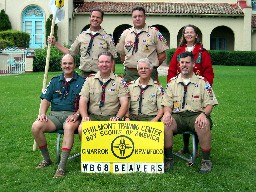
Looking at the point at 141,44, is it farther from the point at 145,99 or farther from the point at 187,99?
the point at 187,99

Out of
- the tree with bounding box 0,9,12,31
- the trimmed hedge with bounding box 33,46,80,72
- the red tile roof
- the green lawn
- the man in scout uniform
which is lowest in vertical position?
the green lawn

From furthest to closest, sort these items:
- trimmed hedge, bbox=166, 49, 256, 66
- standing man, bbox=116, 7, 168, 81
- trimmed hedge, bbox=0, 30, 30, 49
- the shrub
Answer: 1. trimmed hedge, bbox=166, 49, 256, 66
2. trimmed hedge, bbox=0, 30, 30, 49
3. the shrub
4. standing man, bbox=116, 7, 168, 81

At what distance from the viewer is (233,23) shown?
3731cm

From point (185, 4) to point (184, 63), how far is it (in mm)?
33275

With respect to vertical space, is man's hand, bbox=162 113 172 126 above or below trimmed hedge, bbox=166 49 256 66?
below

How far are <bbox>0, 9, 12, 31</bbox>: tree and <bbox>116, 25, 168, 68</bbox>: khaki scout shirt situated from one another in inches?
1094

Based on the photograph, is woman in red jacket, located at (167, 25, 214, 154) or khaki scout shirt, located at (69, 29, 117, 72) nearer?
woman in red jacket, located at (167, 25, 214, 154)

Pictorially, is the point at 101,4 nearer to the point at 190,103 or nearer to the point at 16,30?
the point at 16,30

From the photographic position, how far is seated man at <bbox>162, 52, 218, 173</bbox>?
6312 mm

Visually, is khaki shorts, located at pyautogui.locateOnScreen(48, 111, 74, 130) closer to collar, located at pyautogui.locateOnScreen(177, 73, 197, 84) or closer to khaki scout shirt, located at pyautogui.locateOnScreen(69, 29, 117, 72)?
khaki scout shirt, located at pyautogui.locateOnScreen(69, 29, 117, 72)

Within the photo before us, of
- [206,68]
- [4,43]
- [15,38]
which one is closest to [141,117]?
[206,68]

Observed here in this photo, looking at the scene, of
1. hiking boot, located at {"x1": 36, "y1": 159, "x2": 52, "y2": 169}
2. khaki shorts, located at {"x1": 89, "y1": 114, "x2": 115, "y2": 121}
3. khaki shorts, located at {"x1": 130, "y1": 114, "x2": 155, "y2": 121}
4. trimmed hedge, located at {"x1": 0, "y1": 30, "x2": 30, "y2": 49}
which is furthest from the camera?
trimmed hedge, located at {"x1": 0, "y1": 30, "x2": 30, "y2": 49}

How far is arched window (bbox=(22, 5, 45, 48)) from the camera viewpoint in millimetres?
34594

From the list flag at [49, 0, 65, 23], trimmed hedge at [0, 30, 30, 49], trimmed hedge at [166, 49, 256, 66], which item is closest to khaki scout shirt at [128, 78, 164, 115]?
flag at [49, 0, 65, 23]
